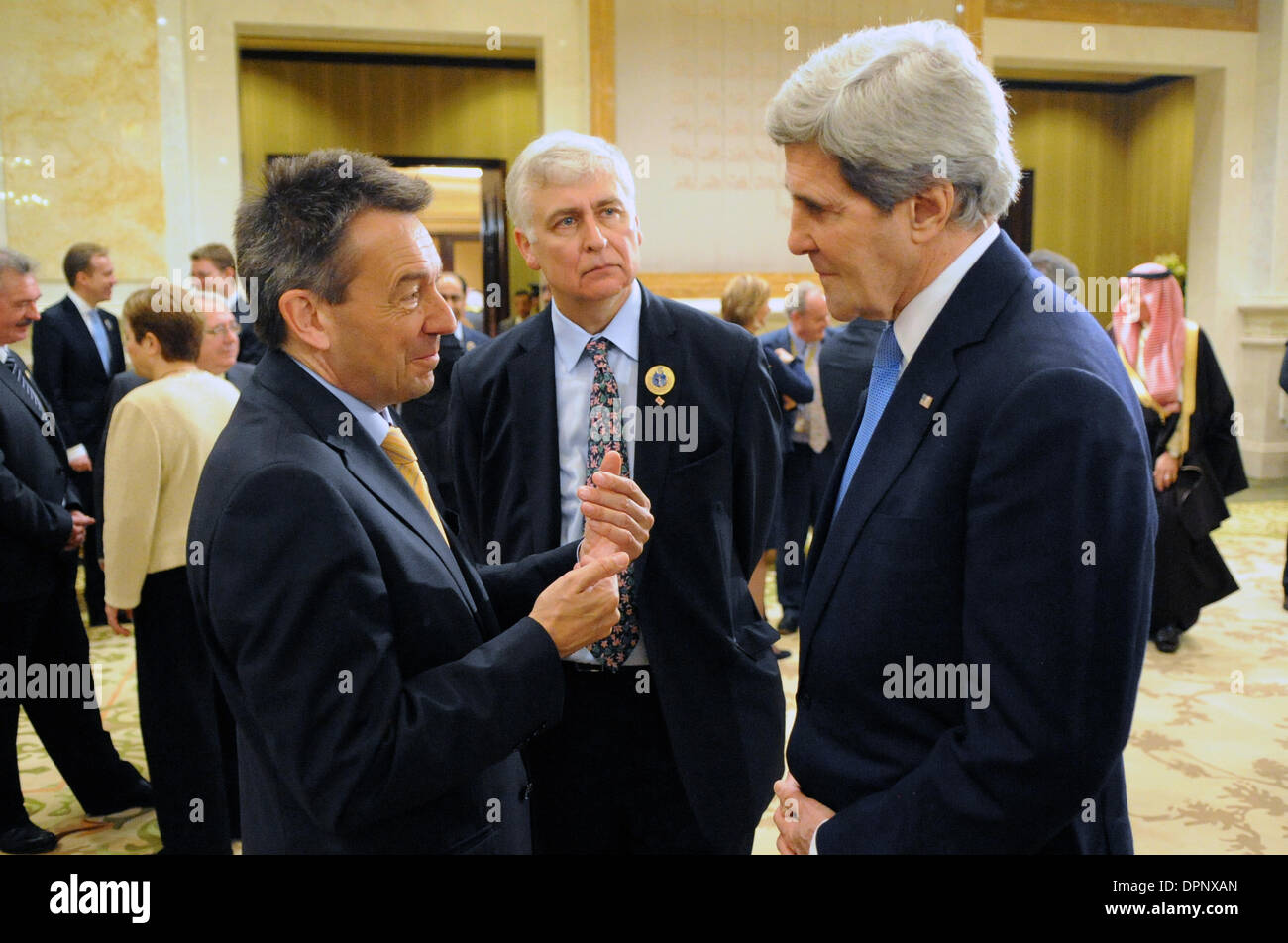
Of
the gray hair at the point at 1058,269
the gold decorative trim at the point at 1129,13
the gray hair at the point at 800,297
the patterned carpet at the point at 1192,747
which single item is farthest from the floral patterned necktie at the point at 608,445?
the gold decorative trim at the point at 1129,13

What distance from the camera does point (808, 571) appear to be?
1.61 meters

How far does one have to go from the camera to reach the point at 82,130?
7.82 m

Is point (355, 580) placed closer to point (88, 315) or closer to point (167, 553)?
point (167, 553)

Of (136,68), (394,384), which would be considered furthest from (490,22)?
(394,384)

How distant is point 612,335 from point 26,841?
8.78 ft

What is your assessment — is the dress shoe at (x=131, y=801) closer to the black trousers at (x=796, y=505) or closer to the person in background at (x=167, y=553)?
the person in background at (x=167, y=553)

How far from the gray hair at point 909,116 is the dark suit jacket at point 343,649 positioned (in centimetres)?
76

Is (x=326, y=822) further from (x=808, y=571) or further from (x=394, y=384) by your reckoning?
(x=808, y=571)

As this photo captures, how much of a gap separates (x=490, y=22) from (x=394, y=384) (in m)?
8.08

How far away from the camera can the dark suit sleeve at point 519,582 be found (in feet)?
6.45

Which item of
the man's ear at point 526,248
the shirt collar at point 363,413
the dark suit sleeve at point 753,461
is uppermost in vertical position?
the man's ear at point 526,248

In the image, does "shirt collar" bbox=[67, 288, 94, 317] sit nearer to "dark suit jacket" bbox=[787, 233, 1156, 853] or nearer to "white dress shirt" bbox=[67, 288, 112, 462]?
"white dress shirt" bbox=[67, 288, 112, 462]

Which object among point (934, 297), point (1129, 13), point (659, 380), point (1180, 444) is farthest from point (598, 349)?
point (1129, 13)
